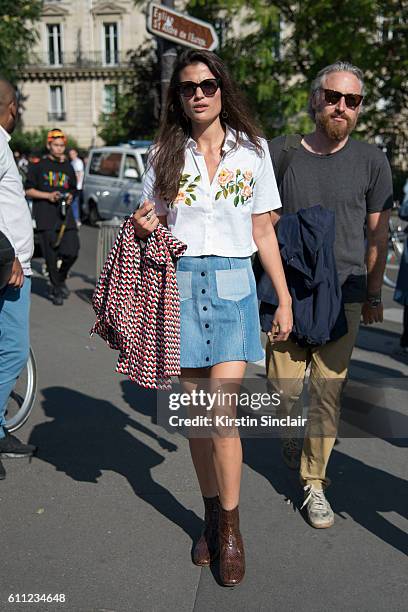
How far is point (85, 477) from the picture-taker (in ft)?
13.4

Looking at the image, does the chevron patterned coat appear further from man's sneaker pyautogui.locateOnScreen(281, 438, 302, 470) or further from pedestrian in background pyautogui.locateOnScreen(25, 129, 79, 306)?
pedestrian in background pyautogui.locateOnScreen(25, 129, 79, 306)

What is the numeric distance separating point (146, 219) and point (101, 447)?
2014 millimetres

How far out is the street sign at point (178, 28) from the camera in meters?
7.26

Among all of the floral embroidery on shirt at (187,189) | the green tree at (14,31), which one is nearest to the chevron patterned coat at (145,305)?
the floral embroidery on shirt at (187,189)

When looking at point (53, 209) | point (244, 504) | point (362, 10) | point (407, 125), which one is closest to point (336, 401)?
point (244, 504)

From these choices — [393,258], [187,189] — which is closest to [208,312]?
[187,189]

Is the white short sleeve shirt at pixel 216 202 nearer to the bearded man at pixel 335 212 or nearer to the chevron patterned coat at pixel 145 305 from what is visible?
the chevron patterned coat at pixel 145 305

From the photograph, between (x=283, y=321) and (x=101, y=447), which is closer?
(x=283, y=321)

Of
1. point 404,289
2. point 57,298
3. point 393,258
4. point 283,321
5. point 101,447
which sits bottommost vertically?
point 393,258

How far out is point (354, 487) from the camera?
3926 millimetres

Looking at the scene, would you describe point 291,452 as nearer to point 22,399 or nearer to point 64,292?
point 22,399

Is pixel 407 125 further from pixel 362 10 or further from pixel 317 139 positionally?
pixel 317 139

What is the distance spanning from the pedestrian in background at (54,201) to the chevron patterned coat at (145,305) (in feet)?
19.4

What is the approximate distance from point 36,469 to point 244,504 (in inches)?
46.9
